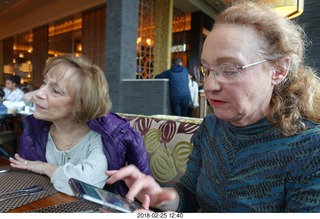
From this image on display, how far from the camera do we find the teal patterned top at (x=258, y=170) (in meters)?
0.66

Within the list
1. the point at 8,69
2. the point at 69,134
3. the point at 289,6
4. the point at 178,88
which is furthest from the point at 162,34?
the point at 8,69

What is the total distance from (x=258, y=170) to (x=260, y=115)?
0.54 ft

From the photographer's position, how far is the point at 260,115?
772mm

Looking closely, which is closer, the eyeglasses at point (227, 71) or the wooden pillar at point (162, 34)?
the eyeglasses at point (227, 71)

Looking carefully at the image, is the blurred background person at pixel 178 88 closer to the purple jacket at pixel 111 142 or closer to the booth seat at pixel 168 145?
the booth seat at pixel 168 145

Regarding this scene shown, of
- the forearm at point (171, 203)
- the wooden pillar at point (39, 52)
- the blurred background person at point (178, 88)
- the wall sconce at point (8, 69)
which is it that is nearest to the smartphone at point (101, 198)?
the forearm at point (171, 203)

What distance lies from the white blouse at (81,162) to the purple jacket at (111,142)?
32 millimetres

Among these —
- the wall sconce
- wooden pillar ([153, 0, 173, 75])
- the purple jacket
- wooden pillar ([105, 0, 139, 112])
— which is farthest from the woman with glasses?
the wall sconce

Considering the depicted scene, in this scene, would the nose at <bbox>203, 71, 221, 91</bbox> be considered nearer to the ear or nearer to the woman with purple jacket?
the ear

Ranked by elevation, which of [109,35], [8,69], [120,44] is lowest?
[120,44]

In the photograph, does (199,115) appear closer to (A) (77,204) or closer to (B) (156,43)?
(B) (156,43)

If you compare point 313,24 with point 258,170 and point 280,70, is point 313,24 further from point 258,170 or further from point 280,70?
point 258,170

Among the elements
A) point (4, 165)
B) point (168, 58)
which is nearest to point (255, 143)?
point (4, 165)

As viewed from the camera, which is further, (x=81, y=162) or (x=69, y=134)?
(x=69, y=134)
